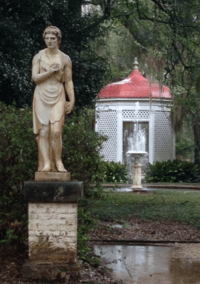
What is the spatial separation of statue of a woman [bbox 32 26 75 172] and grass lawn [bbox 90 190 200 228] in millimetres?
3408

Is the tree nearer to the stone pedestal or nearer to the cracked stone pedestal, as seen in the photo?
the stone pedestal

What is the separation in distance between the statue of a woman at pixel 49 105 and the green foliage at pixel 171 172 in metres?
17.2

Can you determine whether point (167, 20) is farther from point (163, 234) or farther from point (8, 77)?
point (163, 234)

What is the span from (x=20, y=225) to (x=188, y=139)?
101 feet

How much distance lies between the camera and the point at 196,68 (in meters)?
14.0

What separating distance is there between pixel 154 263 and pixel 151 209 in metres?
4.99

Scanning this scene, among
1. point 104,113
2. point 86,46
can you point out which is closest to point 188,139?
point 104,113

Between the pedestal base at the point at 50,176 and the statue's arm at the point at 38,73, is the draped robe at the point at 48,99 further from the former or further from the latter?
the pedestal base at the point at 50,176

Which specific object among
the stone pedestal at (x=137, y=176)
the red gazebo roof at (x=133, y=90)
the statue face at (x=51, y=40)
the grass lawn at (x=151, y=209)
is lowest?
the grass lawn at (x=151, y=209)

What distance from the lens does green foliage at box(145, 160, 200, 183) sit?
77.1ft

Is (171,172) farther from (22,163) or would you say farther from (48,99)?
(48,99)

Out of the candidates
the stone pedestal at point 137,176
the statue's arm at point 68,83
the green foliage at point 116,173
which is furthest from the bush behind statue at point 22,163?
the green foliage at point 116,173

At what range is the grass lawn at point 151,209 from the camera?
11117 millimetres

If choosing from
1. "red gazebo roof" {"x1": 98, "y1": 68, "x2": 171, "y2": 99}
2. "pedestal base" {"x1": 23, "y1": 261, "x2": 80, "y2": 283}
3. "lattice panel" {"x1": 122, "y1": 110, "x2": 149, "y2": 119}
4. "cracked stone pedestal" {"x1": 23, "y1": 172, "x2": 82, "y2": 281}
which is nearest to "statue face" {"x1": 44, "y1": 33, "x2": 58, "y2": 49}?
"cracked stone pedestal" {"x1": 23, "y1": 172, "x2": 82, "y2": 281}
